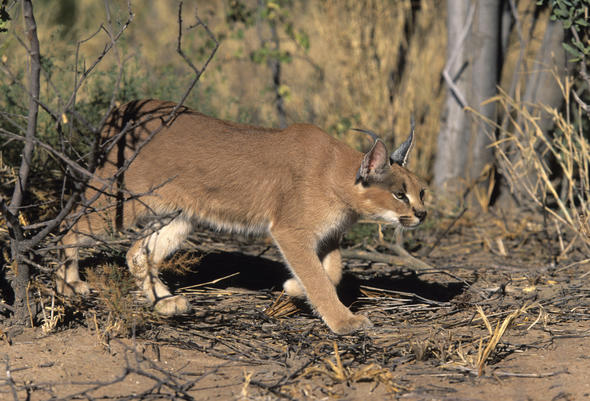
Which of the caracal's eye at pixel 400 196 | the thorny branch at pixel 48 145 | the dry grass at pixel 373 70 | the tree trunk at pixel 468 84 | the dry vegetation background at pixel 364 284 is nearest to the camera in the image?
the thorny branch at pixel 48 145

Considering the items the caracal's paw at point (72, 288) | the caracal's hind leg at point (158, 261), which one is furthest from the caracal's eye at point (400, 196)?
the caracal's paw at point (72, 288)

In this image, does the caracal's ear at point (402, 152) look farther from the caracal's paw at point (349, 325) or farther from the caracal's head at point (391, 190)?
the caracal's paw at point (349, 325)

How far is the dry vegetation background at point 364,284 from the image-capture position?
3195mm

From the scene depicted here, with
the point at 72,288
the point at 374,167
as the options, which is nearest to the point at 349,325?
the point at 374,167

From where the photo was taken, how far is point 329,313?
12.6 ft

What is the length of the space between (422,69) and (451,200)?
1.41 m

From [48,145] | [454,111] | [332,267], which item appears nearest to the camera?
[48,145]

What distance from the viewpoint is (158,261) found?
438 cm

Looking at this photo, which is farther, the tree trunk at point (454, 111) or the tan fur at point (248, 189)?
the tree trunk at point (454, 111)

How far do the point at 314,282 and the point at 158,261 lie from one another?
1.10m

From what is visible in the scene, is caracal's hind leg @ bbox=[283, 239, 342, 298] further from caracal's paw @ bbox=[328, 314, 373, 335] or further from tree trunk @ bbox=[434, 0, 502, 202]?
tree trunk @ bbox=[434, 0, 502, 202]

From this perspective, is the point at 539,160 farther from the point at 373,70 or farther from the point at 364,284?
the point at 364,284

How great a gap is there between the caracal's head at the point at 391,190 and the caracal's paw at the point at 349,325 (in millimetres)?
609

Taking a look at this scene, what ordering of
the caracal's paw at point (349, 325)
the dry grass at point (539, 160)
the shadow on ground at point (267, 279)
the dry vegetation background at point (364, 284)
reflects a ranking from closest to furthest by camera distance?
the dry vegetation background at point (364, 284) → the caracal's paw at point (349, 325) → the shadow on ground at point (267, 279) → the dry grass at point (539, 160)
